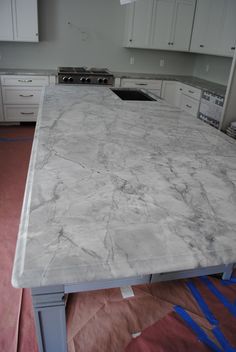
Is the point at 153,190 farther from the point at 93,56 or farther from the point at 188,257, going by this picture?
the point at 93,56

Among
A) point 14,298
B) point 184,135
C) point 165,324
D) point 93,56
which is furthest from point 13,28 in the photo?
point 165,324

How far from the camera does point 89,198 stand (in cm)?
97

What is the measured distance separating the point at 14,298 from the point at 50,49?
13.8 feet

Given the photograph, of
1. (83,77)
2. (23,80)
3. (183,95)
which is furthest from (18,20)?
(183,95)

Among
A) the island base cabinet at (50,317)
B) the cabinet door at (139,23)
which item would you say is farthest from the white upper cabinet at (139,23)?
the island base cabinet at (50,317)

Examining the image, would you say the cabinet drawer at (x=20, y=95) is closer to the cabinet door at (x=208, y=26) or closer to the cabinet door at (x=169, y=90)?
the cabinet door at (x=169, y=90)

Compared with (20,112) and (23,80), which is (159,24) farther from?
(20,112)

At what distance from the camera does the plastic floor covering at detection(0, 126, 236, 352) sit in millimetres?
1470

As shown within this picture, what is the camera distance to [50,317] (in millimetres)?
777

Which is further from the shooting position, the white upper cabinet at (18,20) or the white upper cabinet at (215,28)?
the white upper cabinet at (18,20)

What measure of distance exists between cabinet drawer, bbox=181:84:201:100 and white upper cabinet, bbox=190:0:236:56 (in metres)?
0.57

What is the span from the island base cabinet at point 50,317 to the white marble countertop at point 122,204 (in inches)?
3.6

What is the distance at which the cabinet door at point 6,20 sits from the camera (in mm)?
3981

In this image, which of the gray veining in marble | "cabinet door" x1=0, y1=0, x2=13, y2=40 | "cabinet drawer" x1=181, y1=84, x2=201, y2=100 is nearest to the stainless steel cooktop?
the gray veining in marble
